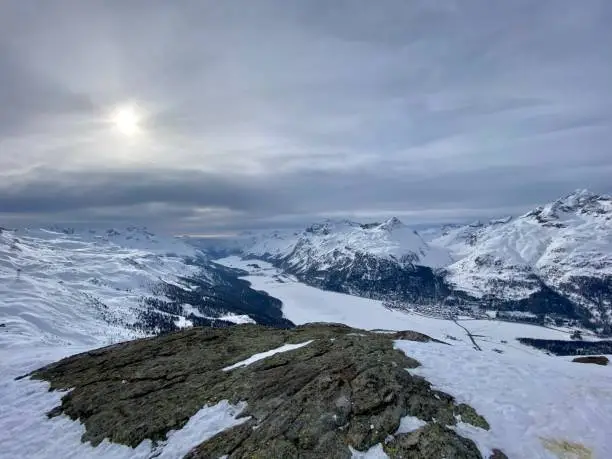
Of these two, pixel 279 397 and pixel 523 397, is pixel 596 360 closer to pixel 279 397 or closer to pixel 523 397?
pixel 523 397

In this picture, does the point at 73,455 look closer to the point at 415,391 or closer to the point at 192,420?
the point at 192,420

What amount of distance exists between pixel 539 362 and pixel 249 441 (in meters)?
22.2

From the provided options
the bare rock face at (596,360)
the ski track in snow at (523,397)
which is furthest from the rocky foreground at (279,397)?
the bare rock face at (596,360)

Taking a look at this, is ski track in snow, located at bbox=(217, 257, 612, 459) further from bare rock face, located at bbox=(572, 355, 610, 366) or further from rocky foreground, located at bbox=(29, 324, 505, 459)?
bare rock face, located at bbox=(572, 355, 610, 366)

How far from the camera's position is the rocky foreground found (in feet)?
61.3

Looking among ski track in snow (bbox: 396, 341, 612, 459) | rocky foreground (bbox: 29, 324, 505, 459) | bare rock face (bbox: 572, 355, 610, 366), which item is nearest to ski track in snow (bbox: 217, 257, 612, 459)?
ski track in snow (bbox: 396, 341, 612, 459)

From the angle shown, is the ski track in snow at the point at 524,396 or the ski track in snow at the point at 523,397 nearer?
the ski track in snow at the point at 523,397

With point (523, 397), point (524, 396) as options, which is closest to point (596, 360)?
point (524, 396)

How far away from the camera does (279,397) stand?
2330 cm

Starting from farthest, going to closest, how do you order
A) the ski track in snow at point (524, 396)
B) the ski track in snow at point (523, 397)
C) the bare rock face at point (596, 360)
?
the bare rock face at point (596, 360), the ski track in snow at point (524, 396), the ski track in snow at point (523, 397)

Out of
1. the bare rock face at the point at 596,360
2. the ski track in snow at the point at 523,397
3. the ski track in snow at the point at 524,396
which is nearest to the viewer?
the ski track in snow at the point at 523,397

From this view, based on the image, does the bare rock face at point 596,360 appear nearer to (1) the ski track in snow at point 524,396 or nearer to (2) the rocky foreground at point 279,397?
(1) the ski track in snow at point 524,396

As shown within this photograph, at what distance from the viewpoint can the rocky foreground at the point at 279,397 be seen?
61.3 feet

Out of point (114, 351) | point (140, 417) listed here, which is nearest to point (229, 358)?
point (140, 417)
